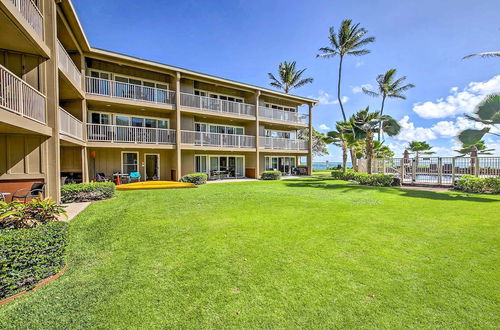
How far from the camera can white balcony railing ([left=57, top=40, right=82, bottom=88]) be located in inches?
353

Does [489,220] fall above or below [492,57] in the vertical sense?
below

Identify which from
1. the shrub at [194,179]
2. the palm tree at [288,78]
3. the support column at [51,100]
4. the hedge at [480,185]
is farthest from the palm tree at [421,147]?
the support column at [51,100]

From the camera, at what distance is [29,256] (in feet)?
10.4

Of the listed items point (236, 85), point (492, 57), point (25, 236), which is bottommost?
point (25, 236)

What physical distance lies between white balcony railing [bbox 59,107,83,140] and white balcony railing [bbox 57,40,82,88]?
1.76 meters

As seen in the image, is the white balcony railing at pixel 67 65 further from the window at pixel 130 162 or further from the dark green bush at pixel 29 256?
the dark green bush at pixel 29 256

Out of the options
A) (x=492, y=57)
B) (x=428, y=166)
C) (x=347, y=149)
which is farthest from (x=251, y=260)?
(x=347, y=149)

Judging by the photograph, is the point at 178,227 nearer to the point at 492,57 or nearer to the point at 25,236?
the point at 25,236

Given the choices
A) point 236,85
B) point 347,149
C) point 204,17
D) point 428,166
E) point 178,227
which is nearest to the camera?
point 178,227

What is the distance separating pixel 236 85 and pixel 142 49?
771 centimetres

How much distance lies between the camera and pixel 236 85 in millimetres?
18859

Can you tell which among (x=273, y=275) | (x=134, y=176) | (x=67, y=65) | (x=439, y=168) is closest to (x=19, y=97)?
(x=67, y=65)

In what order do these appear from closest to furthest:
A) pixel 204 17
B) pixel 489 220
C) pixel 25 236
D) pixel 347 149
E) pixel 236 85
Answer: pixel 25 236 → pixel 489 220 → pixel 204 17 → pixel 236 85 → pixel 347 149

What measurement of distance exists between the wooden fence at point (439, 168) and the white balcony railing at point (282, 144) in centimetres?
751
